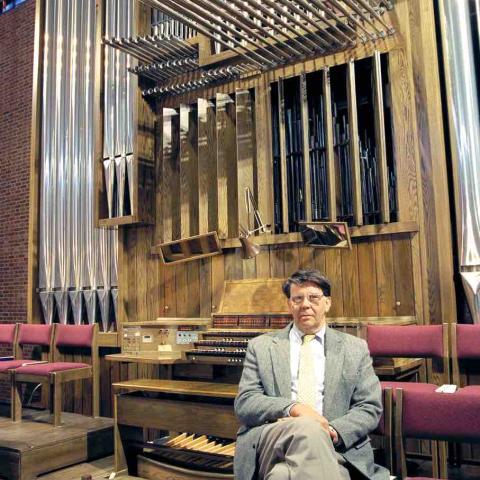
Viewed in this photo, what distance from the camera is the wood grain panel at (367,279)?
189 inches

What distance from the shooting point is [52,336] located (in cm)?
598

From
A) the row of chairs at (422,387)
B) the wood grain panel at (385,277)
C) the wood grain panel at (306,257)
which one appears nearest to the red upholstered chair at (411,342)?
the row of chairs at (422,387)

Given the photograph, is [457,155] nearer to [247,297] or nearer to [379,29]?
[379,29]

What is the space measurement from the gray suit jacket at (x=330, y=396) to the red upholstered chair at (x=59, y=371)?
293 centimetres

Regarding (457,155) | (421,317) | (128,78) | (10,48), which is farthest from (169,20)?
(421,317)

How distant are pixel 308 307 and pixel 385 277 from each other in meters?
2.11

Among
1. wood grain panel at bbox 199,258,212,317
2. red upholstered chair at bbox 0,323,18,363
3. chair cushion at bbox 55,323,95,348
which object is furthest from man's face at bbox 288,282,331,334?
red upholstered chair at bbox 0,323,18,363

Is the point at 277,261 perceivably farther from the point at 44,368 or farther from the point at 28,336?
the point at 28,336

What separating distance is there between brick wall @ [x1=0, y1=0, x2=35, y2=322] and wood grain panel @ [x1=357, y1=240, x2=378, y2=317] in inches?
171

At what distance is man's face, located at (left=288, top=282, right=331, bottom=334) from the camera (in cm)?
282

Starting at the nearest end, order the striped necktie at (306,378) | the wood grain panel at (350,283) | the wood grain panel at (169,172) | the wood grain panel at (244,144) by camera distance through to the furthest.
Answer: the striped necktie at (306,378), the wood grain panel at (350,283), the wood grain panel at (244,144), the wood grain panel at (169,172)

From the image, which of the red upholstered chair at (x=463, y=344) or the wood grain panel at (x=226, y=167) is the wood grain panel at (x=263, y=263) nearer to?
the wood grain panel at (x=226, y=167)

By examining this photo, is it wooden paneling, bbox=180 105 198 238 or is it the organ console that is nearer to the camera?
the organ console

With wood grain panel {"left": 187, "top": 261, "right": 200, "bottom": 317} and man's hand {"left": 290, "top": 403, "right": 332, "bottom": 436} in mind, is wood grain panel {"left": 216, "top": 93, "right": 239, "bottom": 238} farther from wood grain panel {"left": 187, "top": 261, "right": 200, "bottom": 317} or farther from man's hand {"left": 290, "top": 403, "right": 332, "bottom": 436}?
man's hand {"left": 290, "top": 403, "right": 332, "bottom": 436}
